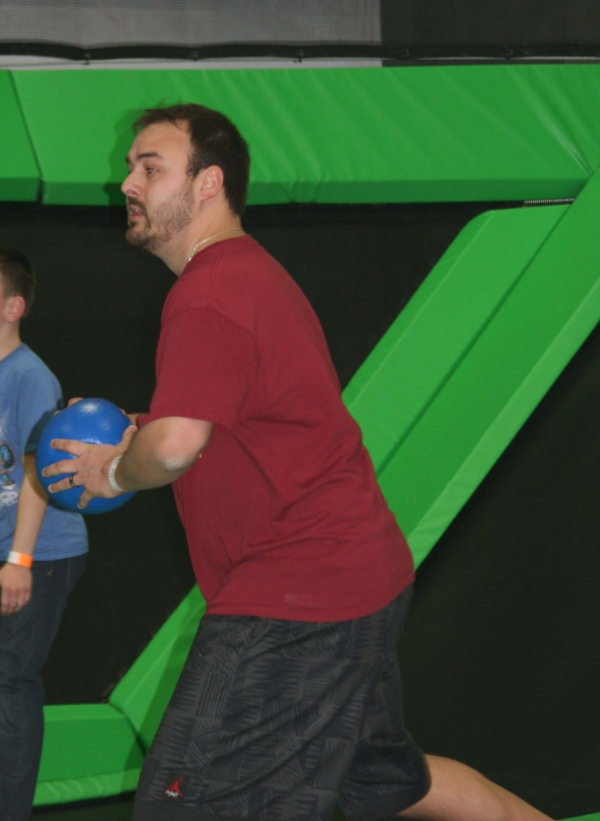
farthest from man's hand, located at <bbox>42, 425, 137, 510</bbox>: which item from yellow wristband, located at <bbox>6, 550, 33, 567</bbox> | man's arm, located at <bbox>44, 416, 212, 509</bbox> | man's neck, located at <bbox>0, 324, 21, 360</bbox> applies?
man's neck, located at <bbox>0, 324, 21, 360</bbox>

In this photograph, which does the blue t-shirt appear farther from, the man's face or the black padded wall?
the black padded wall

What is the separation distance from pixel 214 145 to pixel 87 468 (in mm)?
647

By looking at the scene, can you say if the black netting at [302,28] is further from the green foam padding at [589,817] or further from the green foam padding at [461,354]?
the green foam padding at [589,817]

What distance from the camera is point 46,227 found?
2.84 meters

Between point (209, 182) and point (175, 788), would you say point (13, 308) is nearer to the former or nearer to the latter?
point (209, 182)

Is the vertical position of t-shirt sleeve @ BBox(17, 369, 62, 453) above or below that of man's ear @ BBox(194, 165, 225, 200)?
below

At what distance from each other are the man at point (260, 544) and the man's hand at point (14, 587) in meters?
0.53

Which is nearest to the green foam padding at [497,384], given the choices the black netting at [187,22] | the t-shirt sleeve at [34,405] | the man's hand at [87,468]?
the black netting at [187,22]

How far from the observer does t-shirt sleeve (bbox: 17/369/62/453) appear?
2.09m

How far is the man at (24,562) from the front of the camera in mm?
2055

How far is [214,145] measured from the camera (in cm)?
169

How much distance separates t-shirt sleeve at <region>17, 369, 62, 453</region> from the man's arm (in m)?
0.58

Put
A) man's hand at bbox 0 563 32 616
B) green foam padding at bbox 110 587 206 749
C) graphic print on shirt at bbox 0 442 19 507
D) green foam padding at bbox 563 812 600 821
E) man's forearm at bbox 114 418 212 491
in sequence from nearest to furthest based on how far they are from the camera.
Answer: man's forearm at bbox 114 418 212 491
man's hand at bbox 0 563 32 616
graphic print on shirt at bbox 0 442 19 507
green foam padding at bbox 563 812 600 821
green foam padding at bbox 110 587 206 749

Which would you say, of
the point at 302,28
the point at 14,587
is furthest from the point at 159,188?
the point at 302,28
